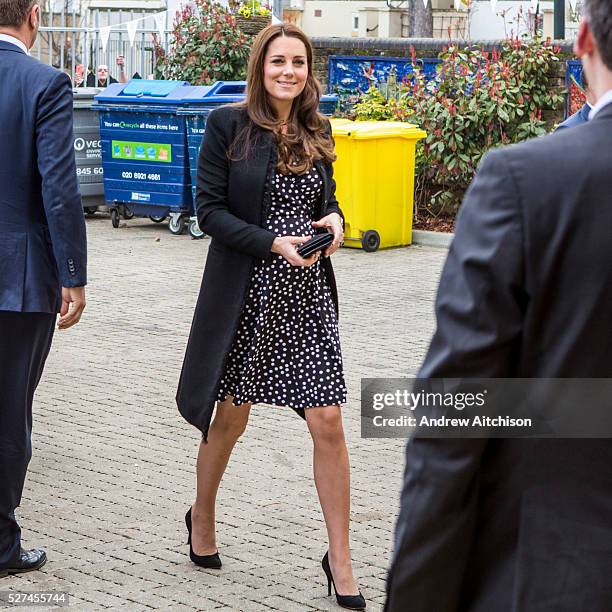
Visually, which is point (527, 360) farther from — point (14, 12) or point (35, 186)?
point (14, 12)

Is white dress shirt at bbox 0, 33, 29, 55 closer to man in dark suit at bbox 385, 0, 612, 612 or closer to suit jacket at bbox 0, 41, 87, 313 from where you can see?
suit jacket at bbox 0, 41, 87, 313

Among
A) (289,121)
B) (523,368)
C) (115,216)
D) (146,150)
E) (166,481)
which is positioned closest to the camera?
(523,368)

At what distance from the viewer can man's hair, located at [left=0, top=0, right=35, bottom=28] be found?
435 cm

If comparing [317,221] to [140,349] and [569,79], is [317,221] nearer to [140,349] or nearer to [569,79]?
[140,349]

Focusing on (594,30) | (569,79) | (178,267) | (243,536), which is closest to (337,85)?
(569,79)

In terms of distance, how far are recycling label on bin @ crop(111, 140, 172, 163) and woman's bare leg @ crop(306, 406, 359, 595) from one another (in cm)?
901

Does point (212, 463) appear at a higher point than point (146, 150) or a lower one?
lower

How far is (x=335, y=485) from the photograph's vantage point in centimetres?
434

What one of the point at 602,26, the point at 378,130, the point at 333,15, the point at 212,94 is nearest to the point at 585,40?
the point at 602,26

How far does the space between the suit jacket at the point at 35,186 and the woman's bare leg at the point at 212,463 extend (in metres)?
0.69

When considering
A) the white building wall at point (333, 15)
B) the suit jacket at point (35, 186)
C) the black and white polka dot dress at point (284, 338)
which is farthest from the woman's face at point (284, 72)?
the white building wall at point (333, 15)

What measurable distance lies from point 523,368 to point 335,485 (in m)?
2.38

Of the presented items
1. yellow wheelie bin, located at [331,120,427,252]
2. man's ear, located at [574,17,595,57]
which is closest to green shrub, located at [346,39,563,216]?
yellow wheelie bin, located at [331,120,427,252]

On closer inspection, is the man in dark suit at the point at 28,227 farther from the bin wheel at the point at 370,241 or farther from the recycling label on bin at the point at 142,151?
the recycling label on bin at the point at 142,151
